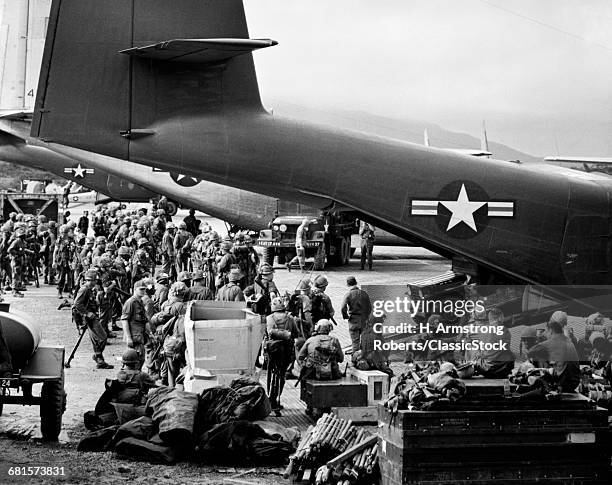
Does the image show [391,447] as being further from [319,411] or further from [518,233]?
[518,233]

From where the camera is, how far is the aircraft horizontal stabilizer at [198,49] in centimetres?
1038

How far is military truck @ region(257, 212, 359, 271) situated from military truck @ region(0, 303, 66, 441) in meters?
14.3

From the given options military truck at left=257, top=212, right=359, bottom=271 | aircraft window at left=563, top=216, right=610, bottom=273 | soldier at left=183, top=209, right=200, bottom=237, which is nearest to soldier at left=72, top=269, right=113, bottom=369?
aircraft window at left=563, top=216, right=610, bottom=273

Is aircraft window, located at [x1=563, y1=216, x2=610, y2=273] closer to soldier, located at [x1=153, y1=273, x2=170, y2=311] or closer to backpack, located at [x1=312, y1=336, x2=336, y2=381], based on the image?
backpack, located at [x1=312, y1=336, x2=336, y2=381]

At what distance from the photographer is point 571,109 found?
474 inches

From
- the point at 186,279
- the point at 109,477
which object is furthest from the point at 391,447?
the point at 186,279

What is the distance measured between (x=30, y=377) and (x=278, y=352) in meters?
3.11

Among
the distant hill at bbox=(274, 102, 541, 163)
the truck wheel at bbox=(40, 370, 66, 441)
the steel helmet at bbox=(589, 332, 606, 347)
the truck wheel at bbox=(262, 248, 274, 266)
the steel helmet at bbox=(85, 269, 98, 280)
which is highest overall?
the distant hill at bbox=(274, 102, 541, 163)

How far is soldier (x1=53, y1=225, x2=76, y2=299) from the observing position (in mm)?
21891

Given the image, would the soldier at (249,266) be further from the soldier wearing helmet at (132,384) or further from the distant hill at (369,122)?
the soldier wearing helmet at (132,384)

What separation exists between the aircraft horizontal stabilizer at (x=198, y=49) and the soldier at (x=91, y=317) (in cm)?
424

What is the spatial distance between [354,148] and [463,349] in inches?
120

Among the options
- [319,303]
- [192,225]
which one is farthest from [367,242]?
[319,303]

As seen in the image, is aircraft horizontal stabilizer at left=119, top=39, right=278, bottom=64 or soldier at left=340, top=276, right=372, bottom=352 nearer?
aircraft horizontal stabilizer at left=119, top=39, right=278, bottom=64
